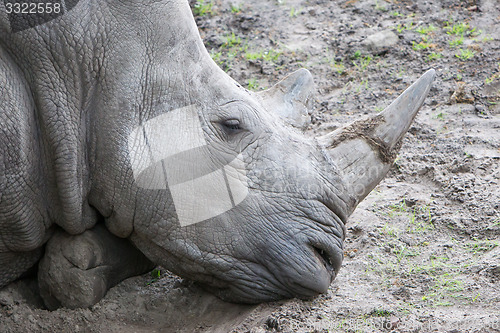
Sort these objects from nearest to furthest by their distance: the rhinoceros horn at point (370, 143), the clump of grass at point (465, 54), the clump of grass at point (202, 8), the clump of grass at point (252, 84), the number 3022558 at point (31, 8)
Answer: the number 3022558 at point (31, 8) < the rhinoceros horn at point (370, 143) < the clump of grass at point (252, 84) < the clump of grass at point (465, 54) < the clump of grass at point (202, 8)

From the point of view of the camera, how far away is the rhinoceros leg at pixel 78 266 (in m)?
4.21

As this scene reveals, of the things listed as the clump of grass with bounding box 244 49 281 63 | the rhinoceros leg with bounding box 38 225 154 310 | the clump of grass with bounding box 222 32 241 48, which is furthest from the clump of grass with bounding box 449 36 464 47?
the rhinoceros leg with bounding box 38 225 154 310

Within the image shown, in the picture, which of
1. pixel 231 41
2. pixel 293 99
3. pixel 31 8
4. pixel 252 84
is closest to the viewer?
pixel 31 8

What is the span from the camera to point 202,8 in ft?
25.9

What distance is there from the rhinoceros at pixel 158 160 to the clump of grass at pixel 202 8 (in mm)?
3766

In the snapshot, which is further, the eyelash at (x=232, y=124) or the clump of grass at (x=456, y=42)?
the clump of grass at (x=456, y=42)

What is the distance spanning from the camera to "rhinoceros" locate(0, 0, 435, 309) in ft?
12.7

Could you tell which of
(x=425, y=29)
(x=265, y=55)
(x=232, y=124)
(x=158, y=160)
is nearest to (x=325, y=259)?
(x=232, y=124)

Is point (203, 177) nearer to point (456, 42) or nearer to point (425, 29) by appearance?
point (456, 42)

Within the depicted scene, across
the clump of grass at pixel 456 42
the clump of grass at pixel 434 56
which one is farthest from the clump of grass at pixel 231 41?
the clump of grass at pixel 456 42

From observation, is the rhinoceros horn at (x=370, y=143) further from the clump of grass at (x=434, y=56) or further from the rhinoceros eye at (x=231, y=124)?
the clump of grass at (x=434, y=56)

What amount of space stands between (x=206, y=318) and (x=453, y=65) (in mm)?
3666

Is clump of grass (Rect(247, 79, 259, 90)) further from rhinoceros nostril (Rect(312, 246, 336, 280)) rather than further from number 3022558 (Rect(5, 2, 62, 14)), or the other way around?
number 3022558 (Rect(5, 2, 62, 14))

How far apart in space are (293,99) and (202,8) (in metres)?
3.58
